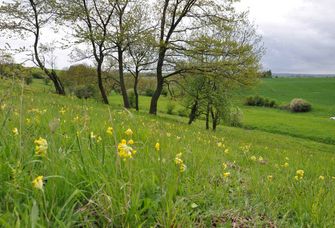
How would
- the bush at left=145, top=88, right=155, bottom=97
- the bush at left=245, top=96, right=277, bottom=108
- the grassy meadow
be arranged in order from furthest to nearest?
the bush at left=245, top=96, right=277, bottom=108 < the bush at left=145, top=88, right=155, bottom=97 < the grassy meadow

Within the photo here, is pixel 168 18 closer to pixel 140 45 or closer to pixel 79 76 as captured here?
pixel 140 45

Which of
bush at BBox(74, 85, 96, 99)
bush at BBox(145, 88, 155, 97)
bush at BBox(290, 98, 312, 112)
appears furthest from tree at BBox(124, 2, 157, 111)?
bush at BBox(290, 98, 312, 112)

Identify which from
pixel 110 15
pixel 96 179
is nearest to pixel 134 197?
pixel 96 179

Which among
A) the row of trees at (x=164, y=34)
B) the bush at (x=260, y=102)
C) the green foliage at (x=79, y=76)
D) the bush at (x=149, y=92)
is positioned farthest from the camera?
the bush at (x=260, y=102)

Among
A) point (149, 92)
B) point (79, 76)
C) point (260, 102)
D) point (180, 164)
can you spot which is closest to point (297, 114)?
point (260, 102)

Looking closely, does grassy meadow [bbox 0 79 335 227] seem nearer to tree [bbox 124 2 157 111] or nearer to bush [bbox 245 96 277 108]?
tree [bbox 124 2 157 111]

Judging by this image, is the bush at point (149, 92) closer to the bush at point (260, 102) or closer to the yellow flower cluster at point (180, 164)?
the bush at point (260, 102)

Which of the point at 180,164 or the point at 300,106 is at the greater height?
the point at 180,164

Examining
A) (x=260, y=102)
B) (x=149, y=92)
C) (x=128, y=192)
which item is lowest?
(x=260, y=102)

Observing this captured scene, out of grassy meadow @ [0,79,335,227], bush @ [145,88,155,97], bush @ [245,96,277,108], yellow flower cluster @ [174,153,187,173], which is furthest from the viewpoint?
bush @ [245,96,277,108]

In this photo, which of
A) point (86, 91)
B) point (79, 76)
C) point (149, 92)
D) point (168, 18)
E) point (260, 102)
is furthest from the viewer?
point (260, 102)

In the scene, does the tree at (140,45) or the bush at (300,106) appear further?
the bush at (300,106)

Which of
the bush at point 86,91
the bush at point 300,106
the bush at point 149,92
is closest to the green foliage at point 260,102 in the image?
the bush at point 300,106

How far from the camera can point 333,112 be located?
80188mm
